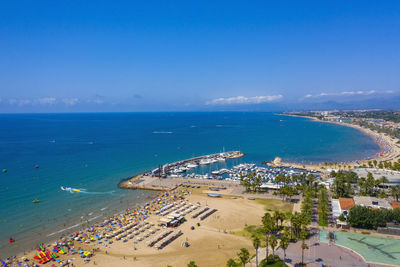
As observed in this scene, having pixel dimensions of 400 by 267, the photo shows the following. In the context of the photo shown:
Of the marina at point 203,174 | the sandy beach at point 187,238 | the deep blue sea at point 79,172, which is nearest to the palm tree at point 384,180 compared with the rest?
the marina at point 203,174

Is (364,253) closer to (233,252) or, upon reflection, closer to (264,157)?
(233,252)

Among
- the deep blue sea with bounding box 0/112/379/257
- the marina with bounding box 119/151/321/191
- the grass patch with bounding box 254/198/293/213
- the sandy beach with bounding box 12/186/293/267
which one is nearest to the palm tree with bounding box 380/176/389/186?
the marina with bounding box 119/151/321/191

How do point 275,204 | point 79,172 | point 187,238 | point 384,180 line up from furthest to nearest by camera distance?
point 79,172, point 384,180, point 275,204, point 187,238

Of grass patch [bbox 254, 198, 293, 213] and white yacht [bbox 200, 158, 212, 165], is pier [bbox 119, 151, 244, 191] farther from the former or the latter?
grass patch [bbox 254, 198, 293, 213]

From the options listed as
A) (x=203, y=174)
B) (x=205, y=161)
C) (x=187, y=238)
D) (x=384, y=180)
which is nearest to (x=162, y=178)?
(x=203, y=174)

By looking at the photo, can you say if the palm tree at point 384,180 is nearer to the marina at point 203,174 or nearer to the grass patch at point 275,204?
the marina at point 203,174

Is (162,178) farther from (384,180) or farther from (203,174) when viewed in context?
(384,180)

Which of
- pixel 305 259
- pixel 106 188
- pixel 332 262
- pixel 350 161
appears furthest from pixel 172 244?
pixel 350 161

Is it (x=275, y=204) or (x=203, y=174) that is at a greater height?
(x=275, y=204)

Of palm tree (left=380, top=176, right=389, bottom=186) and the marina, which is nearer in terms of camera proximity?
palm tree (left=380, top=176, right=389, bottom=186)
